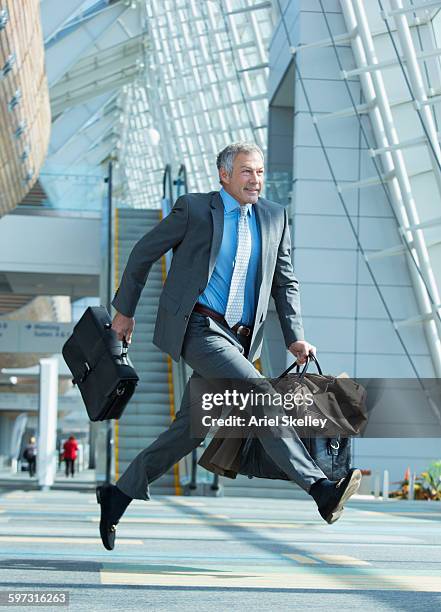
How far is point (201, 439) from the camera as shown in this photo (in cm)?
438

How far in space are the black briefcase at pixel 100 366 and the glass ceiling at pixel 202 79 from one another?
21355mm

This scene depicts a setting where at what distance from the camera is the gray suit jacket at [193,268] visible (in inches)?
173

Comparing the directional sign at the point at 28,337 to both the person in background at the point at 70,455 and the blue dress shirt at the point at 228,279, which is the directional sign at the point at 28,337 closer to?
the person in background at the point at 70,455

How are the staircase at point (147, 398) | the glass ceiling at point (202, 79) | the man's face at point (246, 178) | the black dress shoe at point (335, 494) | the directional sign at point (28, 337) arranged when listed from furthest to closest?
the directional sign at point (28, 337) → the glass ceiling at point (202, 79) → the staircase at point (147, 398) → the man's face at point (246, 178) → the black dress shoe at point (335, 494)

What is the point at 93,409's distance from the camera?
179 inches

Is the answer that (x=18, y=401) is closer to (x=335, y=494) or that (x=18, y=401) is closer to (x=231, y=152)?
(x=231, y=152)

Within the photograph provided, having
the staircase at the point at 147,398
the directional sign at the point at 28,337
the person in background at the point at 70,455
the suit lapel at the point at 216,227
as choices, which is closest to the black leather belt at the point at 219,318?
the suit lapel at the point at 216,227

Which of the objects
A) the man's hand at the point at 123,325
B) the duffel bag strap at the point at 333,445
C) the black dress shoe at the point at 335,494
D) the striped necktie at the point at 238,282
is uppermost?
the striped necktie at the point at 238,282

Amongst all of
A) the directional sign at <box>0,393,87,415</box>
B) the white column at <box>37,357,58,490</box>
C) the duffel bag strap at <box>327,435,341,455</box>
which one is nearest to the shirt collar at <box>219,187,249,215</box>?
the duffel bag strap at <box>327,435,341,455</box>

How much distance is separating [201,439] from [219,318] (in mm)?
471

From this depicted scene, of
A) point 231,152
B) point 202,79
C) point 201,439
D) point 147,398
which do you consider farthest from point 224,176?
point 202,79

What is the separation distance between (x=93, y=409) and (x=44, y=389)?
16.5m

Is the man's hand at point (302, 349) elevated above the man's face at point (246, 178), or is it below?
below

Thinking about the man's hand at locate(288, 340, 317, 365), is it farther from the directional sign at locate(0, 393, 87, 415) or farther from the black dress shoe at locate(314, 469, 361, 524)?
the directional sign at locate(0, 393, 87, 415)
